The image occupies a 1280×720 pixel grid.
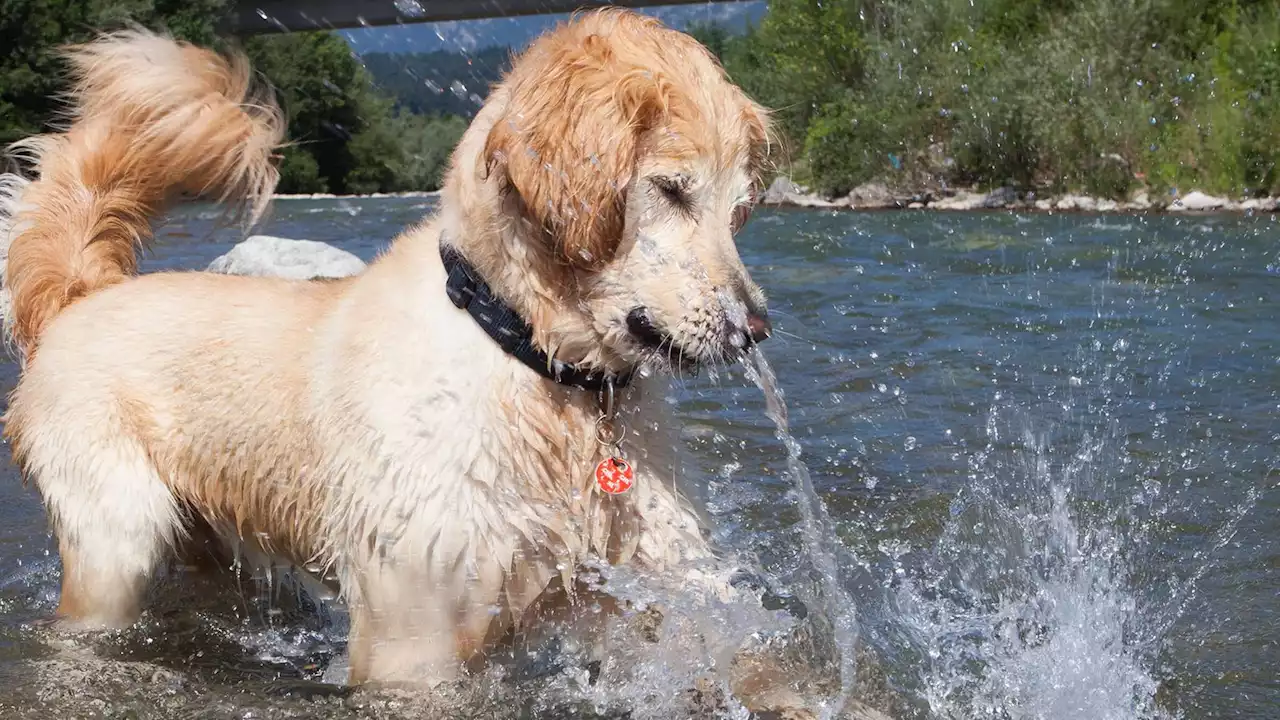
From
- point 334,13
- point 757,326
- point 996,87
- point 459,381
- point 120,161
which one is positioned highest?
point 757,326

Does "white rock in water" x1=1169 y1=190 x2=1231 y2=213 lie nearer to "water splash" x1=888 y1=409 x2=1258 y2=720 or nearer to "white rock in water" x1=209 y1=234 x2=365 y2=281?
"white rock in water" x1=209 y1=234 x2=365 y2=281

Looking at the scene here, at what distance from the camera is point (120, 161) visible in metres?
4.91

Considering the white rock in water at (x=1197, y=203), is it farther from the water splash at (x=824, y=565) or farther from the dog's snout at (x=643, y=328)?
the dog's snout at (x=643, y=328)

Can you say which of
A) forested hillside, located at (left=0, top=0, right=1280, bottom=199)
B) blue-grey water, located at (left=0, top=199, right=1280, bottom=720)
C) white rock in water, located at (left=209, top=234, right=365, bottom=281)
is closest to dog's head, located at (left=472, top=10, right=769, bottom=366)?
blue-grey water, located at (left=0, top=199, right=1280, bottom=720)

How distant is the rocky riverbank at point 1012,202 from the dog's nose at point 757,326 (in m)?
12.9

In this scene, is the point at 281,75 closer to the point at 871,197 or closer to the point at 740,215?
the point at 871,197

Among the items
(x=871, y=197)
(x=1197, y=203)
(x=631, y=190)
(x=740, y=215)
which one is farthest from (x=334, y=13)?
(x=631, y=190)

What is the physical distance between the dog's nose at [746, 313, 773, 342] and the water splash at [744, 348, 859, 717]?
0.33 feet

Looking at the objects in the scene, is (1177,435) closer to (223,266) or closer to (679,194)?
(679,194)

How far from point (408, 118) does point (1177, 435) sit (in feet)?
111

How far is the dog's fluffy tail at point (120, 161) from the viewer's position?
4754 mm

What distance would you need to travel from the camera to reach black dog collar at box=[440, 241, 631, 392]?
3457 millimetres

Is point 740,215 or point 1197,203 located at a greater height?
point 740,215

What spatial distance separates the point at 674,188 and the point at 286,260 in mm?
9252
